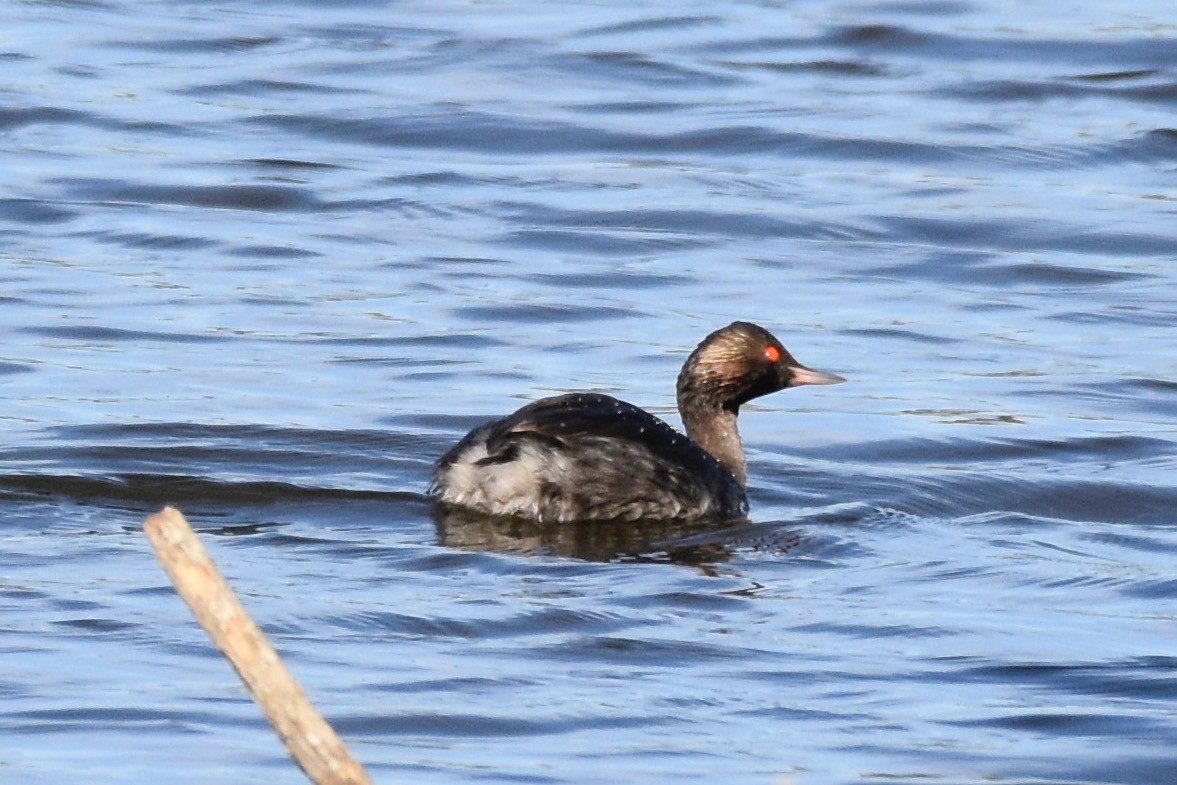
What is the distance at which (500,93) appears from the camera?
20328mm

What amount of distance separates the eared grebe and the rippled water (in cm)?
14

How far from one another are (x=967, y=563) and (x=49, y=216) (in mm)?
8267

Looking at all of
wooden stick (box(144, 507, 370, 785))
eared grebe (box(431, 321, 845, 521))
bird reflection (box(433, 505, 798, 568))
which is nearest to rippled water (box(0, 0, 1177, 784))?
bird reflection (box(433, 505, 798, 568))

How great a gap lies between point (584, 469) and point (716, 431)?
115 cm

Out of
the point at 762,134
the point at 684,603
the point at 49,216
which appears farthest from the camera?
the point at 762,134

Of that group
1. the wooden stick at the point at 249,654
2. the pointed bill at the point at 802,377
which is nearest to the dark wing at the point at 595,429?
the pointed bill at the point at 802,377

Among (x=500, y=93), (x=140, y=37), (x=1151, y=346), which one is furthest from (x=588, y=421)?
(x=140, y=37)

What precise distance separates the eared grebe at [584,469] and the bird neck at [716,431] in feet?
1.47

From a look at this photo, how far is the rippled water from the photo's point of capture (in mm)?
6777

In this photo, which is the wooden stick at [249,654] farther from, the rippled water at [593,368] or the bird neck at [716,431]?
the bird neck at [716,431]

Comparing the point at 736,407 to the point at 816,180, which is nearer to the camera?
the point at 736,407

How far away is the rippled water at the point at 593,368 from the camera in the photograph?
678 centimetres

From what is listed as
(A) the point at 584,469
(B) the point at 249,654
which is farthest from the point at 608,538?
(B) the point at 249,654

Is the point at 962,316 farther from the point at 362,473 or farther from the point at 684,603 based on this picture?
the point at 684,603
